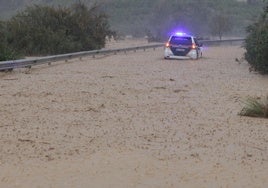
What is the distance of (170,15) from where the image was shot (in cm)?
10531

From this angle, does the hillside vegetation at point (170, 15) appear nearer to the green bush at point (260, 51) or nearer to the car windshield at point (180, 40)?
the car windshield at point (180, 40)

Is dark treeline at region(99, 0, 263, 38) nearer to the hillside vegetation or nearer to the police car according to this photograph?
the hillside vegetation

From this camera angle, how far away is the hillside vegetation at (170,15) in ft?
336

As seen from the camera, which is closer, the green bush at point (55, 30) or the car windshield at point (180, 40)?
the car windshield at point (180, 40)

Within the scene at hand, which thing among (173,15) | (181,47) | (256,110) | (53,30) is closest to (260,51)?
(181,47)

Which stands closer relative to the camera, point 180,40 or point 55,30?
point 180,40

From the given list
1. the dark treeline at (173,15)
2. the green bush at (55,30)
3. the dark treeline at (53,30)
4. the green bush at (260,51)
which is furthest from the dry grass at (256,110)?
the dark treeline at (173,15)

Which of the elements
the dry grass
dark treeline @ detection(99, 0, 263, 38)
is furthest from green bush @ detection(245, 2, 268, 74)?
dark treeline @ detection(99, 0, 263, 38)

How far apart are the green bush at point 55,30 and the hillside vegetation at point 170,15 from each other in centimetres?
5149

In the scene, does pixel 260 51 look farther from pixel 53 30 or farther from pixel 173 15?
pixel 173 15

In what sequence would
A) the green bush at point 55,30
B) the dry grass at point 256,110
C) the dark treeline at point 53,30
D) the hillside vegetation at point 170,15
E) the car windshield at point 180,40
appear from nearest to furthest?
the dry grass at point 256,110 → the car windshield at point 180,40 → the dark treeline at point 53,30 → the green bush at point 55,30 → the hillside vegetation at point 170,15

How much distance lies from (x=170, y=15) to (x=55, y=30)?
216 ft

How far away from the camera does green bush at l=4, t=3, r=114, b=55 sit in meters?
38.1

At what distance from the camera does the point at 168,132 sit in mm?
11453
